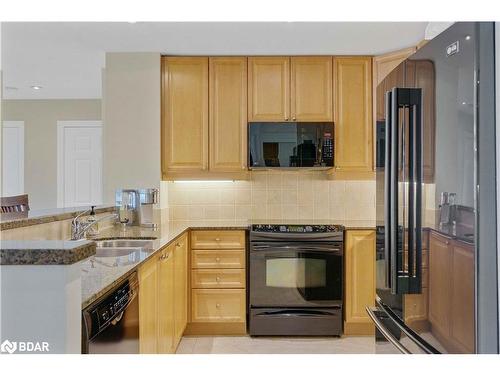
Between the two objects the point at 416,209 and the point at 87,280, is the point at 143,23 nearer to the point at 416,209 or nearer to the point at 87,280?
the point at 87,280

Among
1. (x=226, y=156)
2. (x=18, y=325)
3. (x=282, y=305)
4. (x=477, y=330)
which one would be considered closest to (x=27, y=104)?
(x=226, y=156)

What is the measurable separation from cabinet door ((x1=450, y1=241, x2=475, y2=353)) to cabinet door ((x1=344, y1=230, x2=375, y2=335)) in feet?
6.07

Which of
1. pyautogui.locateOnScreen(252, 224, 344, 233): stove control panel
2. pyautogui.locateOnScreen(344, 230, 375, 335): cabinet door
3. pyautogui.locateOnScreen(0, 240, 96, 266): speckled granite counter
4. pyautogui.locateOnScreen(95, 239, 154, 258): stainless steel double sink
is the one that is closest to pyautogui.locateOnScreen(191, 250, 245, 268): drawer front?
pyautogui.locateOnScreen(252, 224, 344, 233): stove control panel

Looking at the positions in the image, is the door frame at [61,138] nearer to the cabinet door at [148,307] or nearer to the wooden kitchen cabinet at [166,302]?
the wooden kitchen cabinet at [166,302]

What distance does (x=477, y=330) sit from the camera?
1.19 meters

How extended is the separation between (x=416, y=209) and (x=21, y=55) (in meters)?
3.67

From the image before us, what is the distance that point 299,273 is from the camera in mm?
3102

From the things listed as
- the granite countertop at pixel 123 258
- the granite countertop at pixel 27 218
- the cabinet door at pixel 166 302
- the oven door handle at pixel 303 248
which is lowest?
the cabinet door at pixel 166 302

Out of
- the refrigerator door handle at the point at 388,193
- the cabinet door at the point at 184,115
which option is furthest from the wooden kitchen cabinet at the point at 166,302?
the refrigerator door handle at the point at 388,193

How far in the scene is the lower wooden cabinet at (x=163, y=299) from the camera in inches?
73.0

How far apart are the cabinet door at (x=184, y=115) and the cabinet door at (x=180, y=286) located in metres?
0.77

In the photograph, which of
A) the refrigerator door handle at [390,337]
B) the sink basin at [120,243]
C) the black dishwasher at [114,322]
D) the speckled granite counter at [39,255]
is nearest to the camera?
the speckled granite counter at [39,255]

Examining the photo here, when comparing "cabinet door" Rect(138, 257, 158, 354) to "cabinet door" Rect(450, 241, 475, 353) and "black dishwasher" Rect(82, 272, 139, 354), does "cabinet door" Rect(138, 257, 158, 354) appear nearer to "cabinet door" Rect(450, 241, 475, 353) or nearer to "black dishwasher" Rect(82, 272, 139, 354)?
"black dishwasher" Rect(82, 272, 139, 354)

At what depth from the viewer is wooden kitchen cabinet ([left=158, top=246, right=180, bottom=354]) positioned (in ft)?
7.20
